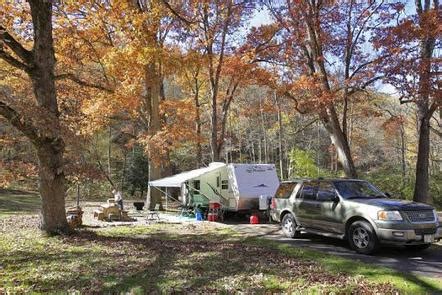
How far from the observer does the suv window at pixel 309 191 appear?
39.9 feet

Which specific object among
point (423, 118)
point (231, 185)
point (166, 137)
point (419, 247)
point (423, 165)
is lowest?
point (419, 247)

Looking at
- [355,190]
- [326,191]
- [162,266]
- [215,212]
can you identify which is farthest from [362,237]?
[215,212]

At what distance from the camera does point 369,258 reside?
382 inches

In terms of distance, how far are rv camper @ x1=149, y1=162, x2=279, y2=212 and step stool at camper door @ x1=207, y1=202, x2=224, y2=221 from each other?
492mm

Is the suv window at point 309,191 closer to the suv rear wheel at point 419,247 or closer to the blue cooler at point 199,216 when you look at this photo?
the suv rear wheel at point 419,247

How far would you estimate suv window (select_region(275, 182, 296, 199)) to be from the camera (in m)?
13.2

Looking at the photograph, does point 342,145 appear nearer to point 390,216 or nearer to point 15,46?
point 390,216

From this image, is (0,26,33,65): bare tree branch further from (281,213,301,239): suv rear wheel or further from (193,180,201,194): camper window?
(193,180,201,194): camper window

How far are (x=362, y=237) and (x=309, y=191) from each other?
2.40 meters

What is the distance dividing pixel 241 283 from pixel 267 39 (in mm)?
18830

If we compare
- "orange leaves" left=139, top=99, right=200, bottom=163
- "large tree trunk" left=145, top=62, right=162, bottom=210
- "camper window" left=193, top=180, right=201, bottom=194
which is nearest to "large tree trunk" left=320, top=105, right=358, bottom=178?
"camper window" left=193, top=180, right=201, bottom=194

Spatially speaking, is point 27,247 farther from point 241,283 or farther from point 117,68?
point 117,68

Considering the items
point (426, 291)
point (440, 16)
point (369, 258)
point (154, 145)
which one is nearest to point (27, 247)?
point (369, 258)

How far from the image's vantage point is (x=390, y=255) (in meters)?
10.0
